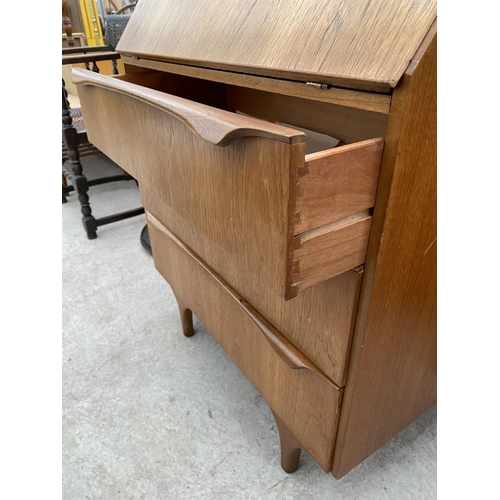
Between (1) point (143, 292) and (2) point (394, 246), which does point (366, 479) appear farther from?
(1) point (143, 292)

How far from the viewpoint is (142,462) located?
897 millimetres

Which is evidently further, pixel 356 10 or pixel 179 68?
pixel 179 68

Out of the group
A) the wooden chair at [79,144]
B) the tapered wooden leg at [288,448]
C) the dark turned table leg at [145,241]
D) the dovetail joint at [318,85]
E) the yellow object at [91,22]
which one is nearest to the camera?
the dovetail joint at [318,85]

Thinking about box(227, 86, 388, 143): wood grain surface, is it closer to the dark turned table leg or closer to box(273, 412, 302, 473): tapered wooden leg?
box(273, 412, 302, 473): tapered wooden leg

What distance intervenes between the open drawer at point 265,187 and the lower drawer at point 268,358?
0.79ft

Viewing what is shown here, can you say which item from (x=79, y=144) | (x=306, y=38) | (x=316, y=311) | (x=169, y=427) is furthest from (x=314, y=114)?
(x=79, y=144)

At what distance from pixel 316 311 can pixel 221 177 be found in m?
0.25

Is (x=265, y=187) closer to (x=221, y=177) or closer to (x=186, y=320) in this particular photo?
(x=221, y=177)

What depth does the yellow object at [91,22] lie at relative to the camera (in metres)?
2.72

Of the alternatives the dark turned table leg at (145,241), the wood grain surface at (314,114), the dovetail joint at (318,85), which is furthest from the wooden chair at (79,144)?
the dovetail joint at (318,85)

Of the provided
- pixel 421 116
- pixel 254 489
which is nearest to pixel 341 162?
pixel 421 116

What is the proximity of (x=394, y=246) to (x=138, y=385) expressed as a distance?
2.76ft

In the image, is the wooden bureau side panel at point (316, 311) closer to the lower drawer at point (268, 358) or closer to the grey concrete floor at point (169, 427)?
the lower drawer at point (268, 358)

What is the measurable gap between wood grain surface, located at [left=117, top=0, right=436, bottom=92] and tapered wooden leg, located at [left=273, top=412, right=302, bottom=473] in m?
0.64
